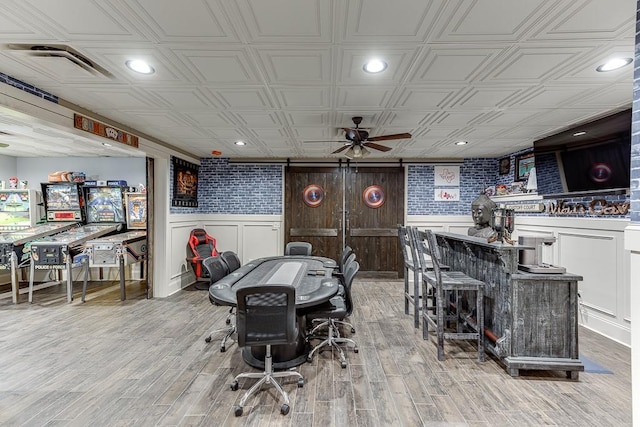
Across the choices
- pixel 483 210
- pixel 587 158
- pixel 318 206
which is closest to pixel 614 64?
pixel 483 210

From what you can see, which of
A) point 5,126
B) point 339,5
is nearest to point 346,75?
point 339,5

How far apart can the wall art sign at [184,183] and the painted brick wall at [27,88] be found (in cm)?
243

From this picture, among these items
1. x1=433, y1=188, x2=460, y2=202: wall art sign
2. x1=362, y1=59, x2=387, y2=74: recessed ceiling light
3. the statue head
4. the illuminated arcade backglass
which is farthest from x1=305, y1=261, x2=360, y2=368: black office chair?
the illuminated arcade backglass

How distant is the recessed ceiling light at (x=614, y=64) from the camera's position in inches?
91.8

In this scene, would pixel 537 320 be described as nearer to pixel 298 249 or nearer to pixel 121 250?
pixel 298 249

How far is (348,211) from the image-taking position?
22.3 ft

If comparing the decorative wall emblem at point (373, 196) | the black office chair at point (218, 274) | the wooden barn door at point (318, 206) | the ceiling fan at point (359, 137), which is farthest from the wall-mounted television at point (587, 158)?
the black office chair at point (218, 274)

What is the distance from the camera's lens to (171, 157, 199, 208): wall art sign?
220 inches

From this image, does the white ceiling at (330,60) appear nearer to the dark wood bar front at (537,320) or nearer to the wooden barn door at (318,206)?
the dark wood bar front at (537,320)

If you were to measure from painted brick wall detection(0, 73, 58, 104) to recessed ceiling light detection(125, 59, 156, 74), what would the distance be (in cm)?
125

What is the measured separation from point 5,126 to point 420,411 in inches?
233

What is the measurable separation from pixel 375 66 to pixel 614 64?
1943mm

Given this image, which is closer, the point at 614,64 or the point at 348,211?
the point at 614,64

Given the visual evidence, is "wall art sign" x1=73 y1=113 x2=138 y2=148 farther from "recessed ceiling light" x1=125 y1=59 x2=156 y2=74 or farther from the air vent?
"recessed ceiling light" x1=125 y1=59 x2=156 y2=74
